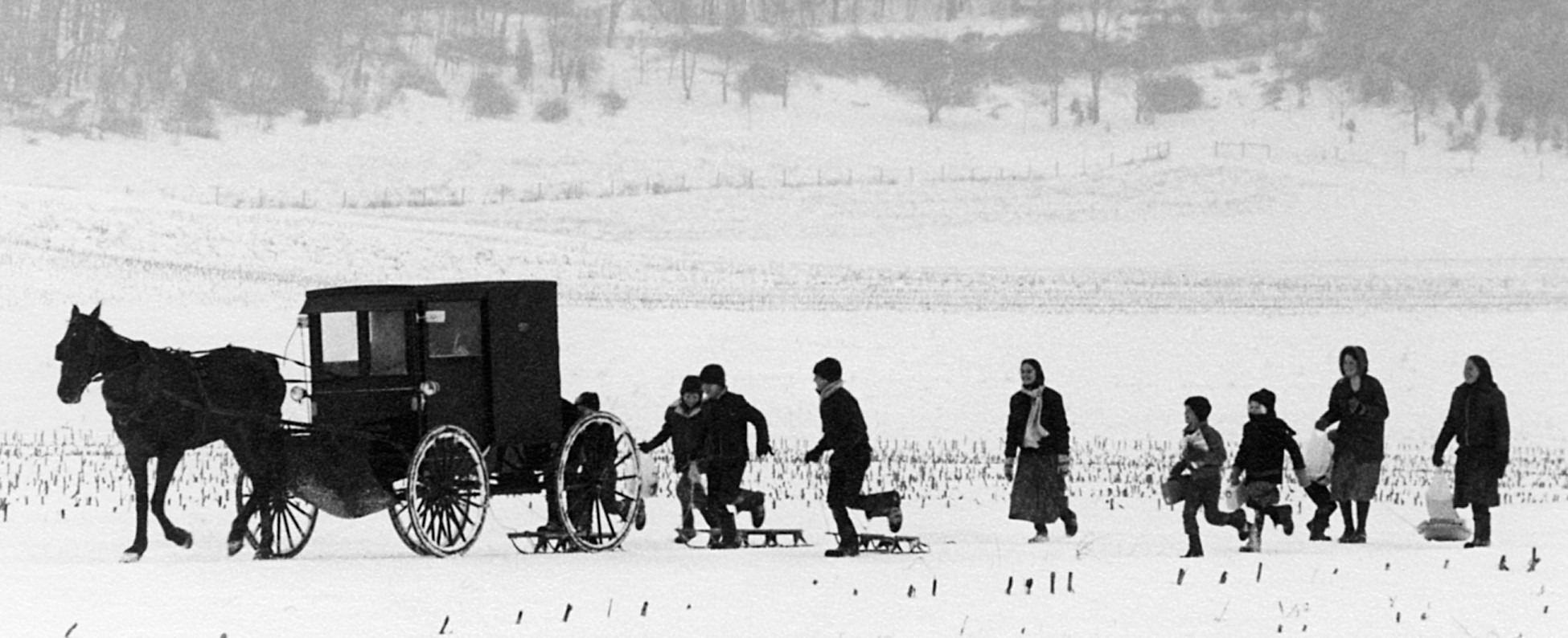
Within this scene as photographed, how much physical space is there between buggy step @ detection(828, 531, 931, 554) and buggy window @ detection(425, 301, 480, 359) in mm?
2705

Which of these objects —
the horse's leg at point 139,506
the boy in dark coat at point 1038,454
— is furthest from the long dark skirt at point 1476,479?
the horse's leg at point 139,506

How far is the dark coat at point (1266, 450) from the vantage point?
15039 millimetres

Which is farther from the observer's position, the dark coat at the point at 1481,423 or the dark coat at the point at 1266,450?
the dark coat at the point at 1481,423

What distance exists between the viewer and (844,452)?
13867 mm

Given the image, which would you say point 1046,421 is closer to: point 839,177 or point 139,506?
point 139,506

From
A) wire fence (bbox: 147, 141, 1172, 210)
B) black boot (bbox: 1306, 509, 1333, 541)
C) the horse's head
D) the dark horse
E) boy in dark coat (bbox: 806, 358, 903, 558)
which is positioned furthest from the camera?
wire fence (bbox: 147, 141, 1172, 210)

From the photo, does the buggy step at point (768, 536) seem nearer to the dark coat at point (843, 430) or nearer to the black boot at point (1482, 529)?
the dark coat at point (843, 430)

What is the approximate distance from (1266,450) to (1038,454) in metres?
1.68

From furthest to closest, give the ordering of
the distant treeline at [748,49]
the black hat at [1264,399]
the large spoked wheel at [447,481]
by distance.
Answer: the distant treeline at [748,49], the black hat at [1264,399], the large spoked wheel at [447,481]

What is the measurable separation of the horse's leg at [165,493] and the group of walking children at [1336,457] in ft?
21.7

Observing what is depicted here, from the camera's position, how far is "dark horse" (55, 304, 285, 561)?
13.1 metres

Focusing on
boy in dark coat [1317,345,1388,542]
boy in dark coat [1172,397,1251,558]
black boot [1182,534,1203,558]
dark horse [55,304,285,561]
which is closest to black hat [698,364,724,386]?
dark horse [55,304,285,561]

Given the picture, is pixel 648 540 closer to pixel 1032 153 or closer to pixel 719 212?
pixel 719 212

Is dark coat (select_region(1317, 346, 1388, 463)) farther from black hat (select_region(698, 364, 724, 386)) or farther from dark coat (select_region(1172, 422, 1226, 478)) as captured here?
black hat (select_region(698, 364, 724, 386))
